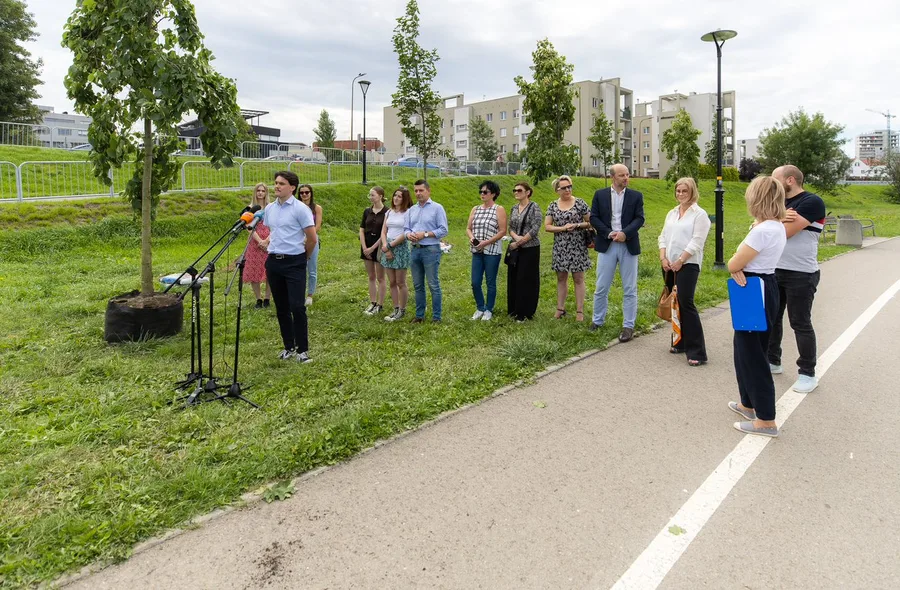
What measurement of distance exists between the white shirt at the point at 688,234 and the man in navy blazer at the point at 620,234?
1.56 feet

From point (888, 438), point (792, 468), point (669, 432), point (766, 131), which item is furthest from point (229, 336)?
point (766, 131)

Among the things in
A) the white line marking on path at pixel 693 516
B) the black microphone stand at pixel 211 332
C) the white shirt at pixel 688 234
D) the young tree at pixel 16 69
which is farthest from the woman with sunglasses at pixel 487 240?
the young tree at pixel 16 69

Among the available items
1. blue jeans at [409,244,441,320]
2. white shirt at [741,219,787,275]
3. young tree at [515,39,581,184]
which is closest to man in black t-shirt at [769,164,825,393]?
white shirt at [741,219,787,275]

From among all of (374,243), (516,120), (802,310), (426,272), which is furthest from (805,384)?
(516,120)

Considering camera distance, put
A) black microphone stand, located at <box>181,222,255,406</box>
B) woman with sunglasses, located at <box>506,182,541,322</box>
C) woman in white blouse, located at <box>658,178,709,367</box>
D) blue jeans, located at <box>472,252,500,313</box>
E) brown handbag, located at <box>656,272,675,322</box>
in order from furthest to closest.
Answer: blue jeans, located at <box>472,252,500,313</box>, woman with sunglasses, located at <box>506,182,541,322</box>, brown handbag, located at <box>656,272,675,322</box>, woman in white blouse, located at <box>658,178,709,367</box>, black microphone stand, located at <box>181,222,255,406</box>

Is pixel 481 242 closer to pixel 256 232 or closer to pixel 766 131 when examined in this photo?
pixel 256 232

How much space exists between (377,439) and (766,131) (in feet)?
175

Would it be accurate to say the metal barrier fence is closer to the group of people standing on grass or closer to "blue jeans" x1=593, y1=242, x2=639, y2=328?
the group of people standing on grass

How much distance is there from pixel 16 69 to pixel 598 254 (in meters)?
46.8

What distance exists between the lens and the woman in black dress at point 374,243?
7.99m

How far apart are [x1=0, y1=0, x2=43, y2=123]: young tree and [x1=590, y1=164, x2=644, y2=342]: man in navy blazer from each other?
45.2 metres

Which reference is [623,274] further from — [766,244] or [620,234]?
[766,244]

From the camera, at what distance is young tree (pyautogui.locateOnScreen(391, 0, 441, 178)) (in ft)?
71.5

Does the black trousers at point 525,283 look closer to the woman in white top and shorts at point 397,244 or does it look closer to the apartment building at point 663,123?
the woman in white top and shorts at point 397,244
